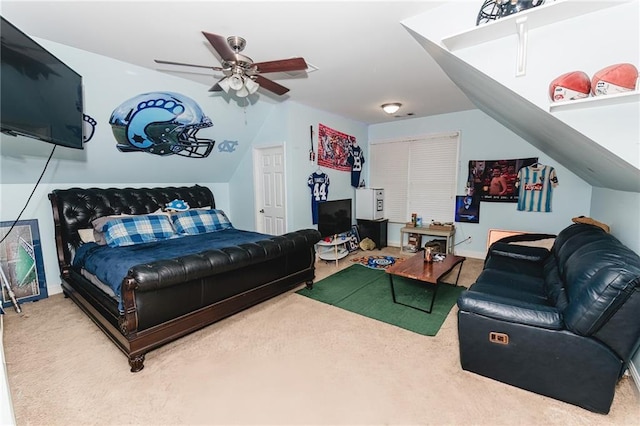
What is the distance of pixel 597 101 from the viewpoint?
5.09 feet

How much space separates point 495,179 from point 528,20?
357 centimetres

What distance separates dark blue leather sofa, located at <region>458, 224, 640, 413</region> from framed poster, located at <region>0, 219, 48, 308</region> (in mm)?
4632

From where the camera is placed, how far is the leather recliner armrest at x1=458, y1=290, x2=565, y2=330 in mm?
1731

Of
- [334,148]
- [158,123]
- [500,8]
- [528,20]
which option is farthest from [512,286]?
[158,123]

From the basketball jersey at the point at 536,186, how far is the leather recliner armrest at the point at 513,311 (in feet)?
10.7

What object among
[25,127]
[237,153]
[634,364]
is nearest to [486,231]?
[634,364]

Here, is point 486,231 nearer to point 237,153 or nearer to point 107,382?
point 237,153

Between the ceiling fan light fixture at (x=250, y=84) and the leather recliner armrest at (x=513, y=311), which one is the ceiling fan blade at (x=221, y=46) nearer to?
the ceiling fan light fixture at (x=250, y=84)

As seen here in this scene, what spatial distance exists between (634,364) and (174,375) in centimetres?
331

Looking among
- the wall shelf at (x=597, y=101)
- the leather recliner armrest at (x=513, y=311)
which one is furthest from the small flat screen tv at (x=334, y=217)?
the wall shelf at (x=597, y=101)

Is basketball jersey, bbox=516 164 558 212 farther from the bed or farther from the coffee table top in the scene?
the bed

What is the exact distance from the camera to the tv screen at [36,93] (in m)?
1.56

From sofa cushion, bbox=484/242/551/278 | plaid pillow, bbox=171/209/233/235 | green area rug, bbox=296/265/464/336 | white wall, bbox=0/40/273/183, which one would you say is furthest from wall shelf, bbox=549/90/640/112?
plaid pillow, bbox=171/209/233/235

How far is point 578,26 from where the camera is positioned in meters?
1.62
